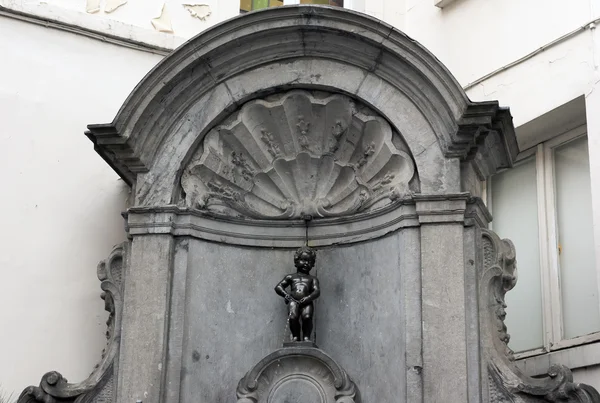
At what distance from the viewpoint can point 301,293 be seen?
707 centimetres

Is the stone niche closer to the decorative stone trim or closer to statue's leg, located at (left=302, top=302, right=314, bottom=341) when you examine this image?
the decorative stone trim

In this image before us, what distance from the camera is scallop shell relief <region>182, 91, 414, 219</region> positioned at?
723 centimetres

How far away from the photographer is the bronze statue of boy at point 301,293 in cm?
702

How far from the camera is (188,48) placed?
23.2ft

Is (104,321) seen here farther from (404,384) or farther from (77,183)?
(404,384)

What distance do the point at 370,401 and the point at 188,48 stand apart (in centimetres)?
245

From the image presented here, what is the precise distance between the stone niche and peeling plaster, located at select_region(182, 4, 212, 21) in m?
1.66

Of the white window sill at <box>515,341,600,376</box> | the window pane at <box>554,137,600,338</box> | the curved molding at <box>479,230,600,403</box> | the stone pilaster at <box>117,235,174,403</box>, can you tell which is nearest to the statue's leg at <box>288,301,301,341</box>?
the stone pilaster at <box>117,235,174,403</box>

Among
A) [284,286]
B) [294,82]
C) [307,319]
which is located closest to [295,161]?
[294,82]

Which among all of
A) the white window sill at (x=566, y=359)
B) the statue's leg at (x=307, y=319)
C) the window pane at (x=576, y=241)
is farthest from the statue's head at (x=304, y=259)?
the window pane at (x=576, y=241)

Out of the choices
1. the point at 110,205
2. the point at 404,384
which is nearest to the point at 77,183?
the point at 110,205

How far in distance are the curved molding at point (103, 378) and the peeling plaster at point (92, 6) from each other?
7.17 feet

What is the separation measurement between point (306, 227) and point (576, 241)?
1939mm

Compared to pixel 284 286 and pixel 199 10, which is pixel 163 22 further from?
pixel 284 286
